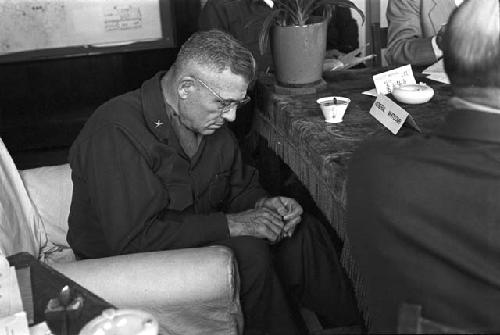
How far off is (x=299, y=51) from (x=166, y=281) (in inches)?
48.8

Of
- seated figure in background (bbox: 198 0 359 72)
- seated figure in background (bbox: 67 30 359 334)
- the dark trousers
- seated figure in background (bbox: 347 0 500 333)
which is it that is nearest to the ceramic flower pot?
seated figure in background (bbox: 67 30 359 334)

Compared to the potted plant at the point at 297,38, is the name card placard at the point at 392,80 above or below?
below

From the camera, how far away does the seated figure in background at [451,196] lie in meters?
0.96

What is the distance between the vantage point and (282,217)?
6.53 ft

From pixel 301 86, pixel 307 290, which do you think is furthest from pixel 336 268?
pixel 301 86

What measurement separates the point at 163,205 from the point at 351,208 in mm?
821

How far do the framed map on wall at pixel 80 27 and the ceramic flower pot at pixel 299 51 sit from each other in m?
2.15

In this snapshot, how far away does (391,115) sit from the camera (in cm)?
194

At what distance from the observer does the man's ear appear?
5.90 ft

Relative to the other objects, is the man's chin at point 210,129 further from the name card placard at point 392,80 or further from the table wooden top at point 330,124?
the name card placard at point 392,80

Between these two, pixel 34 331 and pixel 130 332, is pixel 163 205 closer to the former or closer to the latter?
pixel 34 331

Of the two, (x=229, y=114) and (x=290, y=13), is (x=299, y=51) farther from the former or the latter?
(x=229, y=114)

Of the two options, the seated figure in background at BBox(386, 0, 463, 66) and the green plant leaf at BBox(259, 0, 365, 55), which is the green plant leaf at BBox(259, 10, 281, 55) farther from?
the seated figure in background at BBox(386, 0, 463, 66)

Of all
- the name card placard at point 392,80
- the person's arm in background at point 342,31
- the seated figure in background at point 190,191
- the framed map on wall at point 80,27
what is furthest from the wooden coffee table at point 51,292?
the framed map on wall at point 80,27
